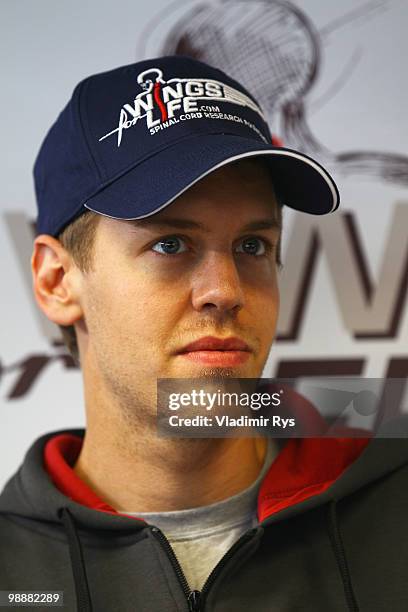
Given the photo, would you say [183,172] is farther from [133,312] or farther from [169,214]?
[133,312]

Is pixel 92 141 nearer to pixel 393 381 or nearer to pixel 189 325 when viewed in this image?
pixel 189 325

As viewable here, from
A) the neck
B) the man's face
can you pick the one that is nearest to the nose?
the man's face

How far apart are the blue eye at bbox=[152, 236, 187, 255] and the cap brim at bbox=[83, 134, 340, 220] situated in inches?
1.9

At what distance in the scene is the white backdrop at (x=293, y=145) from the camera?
119cm

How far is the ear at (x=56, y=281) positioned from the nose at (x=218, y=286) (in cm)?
19

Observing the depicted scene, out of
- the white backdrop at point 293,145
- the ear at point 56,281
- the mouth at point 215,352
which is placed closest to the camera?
the mouth at point 215,352

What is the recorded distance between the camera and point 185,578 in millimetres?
790

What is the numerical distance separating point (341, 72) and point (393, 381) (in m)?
0.63

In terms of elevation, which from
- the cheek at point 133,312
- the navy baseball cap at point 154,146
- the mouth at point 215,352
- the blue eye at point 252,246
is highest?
the navy baseball cap at point 154,146

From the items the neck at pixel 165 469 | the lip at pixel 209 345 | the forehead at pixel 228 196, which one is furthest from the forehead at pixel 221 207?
the neck at pixel 165 469

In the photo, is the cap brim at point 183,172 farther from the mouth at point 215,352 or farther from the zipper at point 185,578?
the zipper at point 185,578

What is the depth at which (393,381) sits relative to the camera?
785 mm

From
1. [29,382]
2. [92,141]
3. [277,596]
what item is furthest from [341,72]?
[277,596]

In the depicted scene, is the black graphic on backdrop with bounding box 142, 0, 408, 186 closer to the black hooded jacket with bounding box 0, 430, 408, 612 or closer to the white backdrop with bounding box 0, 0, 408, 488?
the white backdrop with bounding box 0, 0, 408, 488
